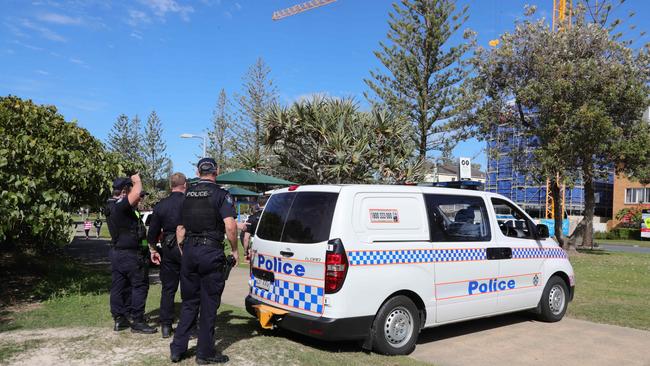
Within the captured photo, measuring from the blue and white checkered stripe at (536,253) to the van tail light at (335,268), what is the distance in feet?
9.06

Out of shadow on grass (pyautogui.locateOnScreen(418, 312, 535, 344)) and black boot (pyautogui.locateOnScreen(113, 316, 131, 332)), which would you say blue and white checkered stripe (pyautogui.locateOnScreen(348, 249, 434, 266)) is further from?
black boot (pyautogui.locateOnScreen(113, 316, 131, 332))

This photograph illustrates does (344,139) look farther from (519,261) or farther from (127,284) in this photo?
(127,284)

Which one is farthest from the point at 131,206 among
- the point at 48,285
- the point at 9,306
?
the point at 48,285

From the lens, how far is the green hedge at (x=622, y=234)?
39.2m

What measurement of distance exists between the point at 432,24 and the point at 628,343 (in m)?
19.7

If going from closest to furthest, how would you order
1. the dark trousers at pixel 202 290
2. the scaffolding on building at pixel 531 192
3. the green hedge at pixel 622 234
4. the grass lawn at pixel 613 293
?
the dark trousers at pixel 202 290
the grass lawn at pixel 613 293
the green hedge at pixel 622 234
the scaffolding on building at pixel 531 192

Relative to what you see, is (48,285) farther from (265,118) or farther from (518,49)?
(518,49)

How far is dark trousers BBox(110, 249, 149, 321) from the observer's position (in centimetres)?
595

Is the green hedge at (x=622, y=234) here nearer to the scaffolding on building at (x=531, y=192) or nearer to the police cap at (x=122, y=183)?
the scaffolding on building at (x=531, y=192)

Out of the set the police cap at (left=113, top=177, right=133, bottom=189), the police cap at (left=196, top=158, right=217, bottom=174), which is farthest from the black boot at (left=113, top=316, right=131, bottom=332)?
the police cap at (left=196, top=158, right=217, bottom=174)

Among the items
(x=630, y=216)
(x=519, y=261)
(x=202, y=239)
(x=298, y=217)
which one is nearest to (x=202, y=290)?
A: (x=202, y=239)

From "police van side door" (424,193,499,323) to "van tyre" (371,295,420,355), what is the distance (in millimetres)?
412

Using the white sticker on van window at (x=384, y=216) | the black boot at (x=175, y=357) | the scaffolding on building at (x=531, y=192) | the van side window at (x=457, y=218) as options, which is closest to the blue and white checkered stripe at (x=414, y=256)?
the van side window at (x=457, y=218)

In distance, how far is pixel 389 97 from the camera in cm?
2470
